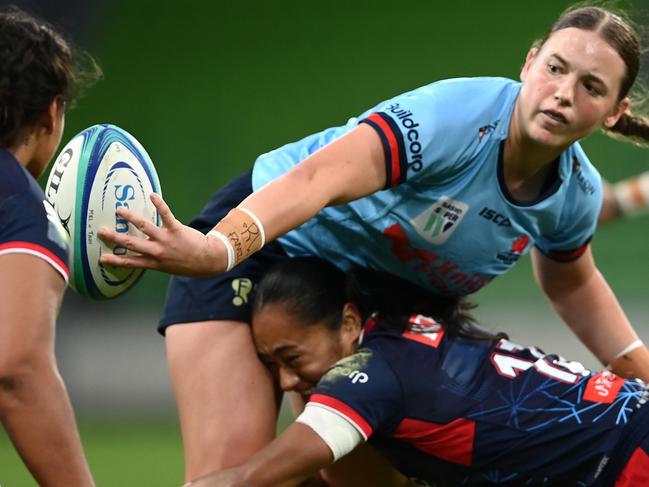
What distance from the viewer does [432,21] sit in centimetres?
958

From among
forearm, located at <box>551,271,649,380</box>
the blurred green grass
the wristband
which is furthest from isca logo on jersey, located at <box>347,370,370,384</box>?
the blurred green grass

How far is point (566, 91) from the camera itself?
297 cm

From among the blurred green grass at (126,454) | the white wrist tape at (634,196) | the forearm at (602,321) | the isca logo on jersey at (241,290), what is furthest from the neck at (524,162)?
the white wrist tape at (634,196)

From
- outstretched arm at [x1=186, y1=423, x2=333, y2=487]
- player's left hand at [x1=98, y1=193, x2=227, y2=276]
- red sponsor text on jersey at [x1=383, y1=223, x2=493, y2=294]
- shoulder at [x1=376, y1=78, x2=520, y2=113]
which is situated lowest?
outstretched arm at [x1=186, y1=423, x2=333, y2=487]

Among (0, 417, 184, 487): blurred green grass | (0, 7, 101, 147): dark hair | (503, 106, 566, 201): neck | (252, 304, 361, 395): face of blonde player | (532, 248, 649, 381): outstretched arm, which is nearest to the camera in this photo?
(0, 7, 101, 147): dark hair

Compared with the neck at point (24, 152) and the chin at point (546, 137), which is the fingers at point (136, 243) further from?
the chin at point (546, 137)

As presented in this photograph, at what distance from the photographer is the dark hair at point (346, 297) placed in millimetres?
3201

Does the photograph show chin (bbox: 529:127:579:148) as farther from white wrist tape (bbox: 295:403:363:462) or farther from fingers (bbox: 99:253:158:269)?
fingers (bbox: 99:253:158:269)

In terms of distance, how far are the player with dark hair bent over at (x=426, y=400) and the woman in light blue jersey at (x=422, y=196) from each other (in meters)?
0.12

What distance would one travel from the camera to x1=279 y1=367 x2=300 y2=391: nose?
10.7 ft

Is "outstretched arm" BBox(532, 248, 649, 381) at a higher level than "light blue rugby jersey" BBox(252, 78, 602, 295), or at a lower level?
lower

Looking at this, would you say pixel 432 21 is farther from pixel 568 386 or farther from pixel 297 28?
pixel 568 386

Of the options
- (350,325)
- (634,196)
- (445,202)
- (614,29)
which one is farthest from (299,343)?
(634,196)

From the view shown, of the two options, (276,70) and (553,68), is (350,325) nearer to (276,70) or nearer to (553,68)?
(553,68)
